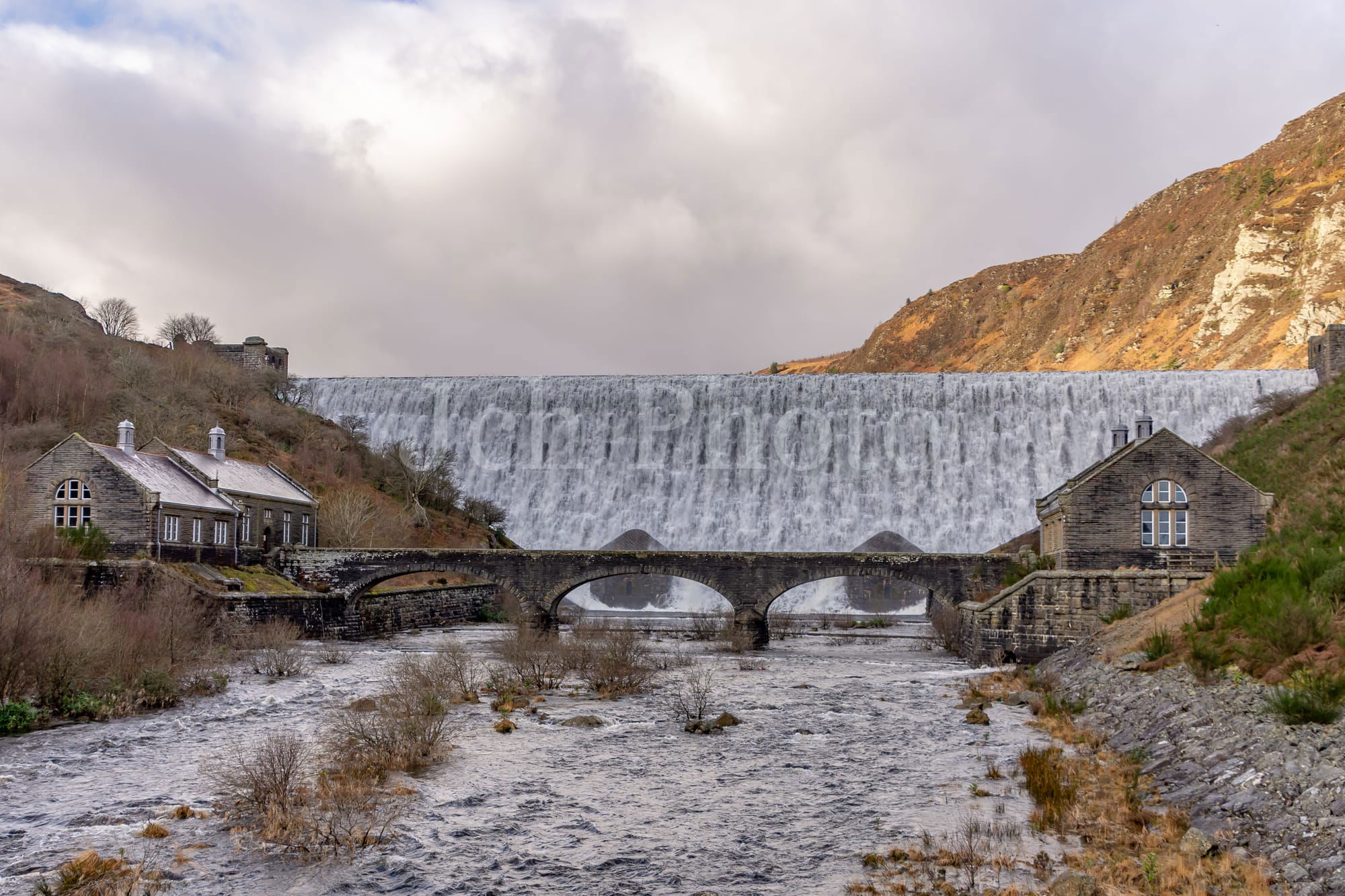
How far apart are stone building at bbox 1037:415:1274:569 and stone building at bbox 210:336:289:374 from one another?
6431 cm

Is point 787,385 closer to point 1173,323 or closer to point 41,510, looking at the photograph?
point 1173,323

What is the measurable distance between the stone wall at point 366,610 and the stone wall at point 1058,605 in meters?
23.7

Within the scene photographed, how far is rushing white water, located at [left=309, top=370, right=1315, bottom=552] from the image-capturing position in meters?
67.2

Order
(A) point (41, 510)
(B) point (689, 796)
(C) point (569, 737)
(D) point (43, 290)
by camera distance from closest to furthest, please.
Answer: (B) point (689, 796) < (C) point (569, 737) < (A) point (41, 510) < (D) point (43, 290)

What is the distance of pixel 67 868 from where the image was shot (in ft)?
40.1

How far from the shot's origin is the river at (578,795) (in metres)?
12.9

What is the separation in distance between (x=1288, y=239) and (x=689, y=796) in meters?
85.2

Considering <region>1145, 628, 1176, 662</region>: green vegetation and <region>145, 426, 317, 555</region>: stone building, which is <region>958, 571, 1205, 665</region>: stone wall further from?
<region>145, 426, 317, 555</region>: stone building

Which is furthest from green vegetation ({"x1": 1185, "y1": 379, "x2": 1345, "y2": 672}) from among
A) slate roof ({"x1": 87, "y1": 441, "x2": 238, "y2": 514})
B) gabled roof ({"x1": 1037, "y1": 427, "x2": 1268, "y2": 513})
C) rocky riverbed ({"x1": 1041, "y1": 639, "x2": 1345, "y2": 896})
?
slate roof ({"x1": 87, "y1": 441, "x2": 238, "y2": 514})

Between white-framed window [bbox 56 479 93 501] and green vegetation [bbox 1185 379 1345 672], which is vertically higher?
white-framed window [bbox 56 479 93 501]

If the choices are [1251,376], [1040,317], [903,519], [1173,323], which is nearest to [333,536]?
[903,519]

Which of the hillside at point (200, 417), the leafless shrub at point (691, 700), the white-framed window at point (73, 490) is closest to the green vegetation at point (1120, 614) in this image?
the leafless shrub at point (691, 700)

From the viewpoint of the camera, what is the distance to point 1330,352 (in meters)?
57.4

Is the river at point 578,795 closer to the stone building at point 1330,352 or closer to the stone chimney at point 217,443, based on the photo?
the stone chimney at point 217,443
